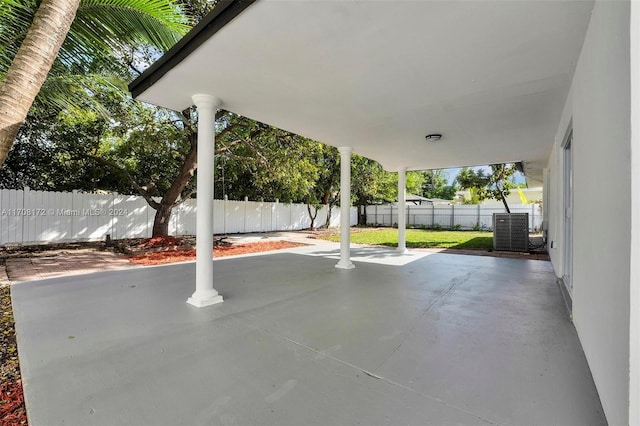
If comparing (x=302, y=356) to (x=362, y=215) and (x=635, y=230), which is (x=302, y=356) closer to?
(x=635, y=230)

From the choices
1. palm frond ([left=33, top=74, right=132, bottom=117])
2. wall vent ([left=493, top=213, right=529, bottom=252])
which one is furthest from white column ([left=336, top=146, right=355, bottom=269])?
wall vent ([left=493, top=213, right=529, bottom=252])

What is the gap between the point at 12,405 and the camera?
1887 mm

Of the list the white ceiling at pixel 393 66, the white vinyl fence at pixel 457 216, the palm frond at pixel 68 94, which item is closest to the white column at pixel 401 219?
the white ceiling at pixel 393 66

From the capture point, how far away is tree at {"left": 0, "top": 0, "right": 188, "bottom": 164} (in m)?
2.32

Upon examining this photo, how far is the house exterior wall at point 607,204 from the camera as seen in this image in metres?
1.43

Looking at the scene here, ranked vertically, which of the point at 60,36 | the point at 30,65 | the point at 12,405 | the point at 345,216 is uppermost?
the point at 60,36

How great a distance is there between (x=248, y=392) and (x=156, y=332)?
1570 mm

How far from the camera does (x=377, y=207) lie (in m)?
22.4

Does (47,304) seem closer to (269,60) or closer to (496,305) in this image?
(269,60)

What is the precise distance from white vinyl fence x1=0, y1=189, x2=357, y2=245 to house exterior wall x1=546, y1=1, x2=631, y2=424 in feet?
40.4

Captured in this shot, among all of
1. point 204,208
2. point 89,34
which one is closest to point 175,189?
point 204,208

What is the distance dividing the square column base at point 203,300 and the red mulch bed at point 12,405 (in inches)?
71.7

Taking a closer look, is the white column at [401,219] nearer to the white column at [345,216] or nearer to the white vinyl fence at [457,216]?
the white column at [345,216]

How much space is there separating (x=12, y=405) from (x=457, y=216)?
19870 mm
